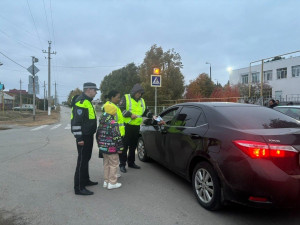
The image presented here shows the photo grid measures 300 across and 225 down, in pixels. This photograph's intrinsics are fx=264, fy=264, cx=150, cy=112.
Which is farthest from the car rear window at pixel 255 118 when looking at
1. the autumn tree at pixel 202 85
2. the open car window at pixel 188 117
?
the autumn tree at pixel 202 85

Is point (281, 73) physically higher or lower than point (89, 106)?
higher

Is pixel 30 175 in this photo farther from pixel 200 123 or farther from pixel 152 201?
pixel 200 123

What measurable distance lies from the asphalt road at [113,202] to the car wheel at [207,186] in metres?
0.13

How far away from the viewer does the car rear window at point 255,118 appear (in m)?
3.62

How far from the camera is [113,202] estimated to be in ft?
13.2

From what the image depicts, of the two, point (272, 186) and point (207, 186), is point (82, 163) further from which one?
point (272, 186)

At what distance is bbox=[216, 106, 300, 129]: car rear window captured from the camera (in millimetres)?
3617

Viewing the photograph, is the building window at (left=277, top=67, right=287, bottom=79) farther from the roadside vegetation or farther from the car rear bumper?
the car rear bumper

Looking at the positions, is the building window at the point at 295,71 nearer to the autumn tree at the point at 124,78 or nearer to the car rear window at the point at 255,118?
the autumn tree at the point at 124,78

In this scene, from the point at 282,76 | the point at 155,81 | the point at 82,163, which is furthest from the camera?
the point at 282,76

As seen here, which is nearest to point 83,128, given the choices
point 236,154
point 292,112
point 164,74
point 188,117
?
point 188,117

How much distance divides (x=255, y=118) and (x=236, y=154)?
94 centimetres

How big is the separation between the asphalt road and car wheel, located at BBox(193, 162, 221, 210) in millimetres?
134

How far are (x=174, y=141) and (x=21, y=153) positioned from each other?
5.28m
